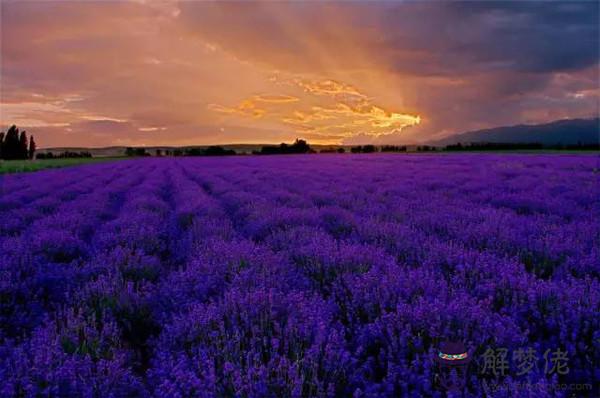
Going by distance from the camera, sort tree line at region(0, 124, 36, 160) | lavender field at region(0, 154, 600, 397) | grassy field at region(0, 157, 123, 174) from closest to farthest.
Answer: lavender field at region(0, 154, 600, 397), grassy field at region(0, 157, 123, 174), tree line at region(0, 124, 36, 160)

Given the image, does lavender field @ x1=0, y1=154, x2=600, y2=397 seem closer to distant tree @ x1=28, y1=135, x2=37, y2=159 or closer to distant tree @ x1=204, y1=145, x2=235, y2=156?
distant tree @ x1=204, y1=145, x2=235, y2=156

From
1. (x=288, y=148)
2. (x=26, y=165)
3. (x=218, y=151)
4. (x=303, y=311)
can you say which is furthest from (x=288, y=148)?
(x=303, y=311)

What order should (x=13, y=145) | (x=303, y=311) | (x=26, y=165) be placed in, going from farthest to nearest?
1. (x=13, y=145)
2. (x=26, y=165)
3. (x=303, y=311)

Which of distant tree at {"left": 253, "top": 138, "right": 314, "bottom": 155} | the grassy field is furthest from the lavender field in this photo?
distant tree at {"left": 253, "top": 138, "right": 314, "bottom": 155}

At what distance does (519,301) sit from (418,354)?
97 centimetres

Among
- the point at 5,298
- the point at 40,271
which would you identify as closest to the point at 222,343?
the point at 5,298

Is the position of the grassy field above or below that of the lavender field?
above

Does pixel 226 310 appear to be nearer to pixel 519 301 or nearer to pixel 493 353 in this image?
pixel 493 353

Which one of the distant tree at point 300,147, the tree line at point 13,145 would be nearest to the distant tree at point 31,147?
the tree line at point 13,145

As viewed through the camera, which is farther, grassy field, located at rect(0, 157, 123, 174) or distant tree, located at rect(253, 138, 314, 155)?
distant tree, located at rect(253, 138, 314, 155)

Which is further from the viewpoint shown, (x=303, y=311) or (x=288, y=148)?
(x=288, y=148)

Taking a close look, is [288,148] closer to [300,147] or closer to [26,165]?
[300,147]

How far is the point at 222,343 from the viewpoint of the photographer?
2115 millimetres

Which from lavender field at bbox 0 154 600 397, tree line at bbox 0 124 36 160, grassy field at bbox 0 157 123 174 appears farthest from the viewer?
tree line at bbox 0 124 36 160
